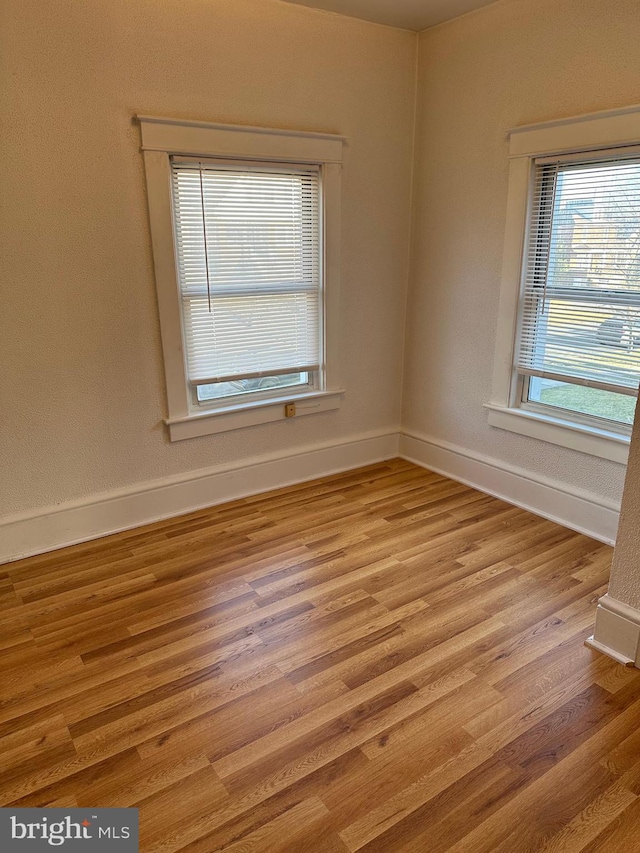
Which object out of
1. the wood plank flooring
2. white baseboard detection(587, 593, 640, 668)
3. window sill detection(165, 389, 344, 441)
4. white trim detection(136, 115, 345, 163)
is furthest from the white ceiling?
white baseboard detection(587, 593, 640, 668)

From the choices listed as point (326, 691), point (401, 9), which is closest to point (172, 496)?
point (326, 691)

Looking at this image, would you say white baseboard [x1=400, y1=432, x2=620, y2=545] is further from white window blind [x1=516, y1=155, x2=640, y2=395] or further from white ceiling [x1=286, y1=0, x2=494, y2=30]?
white ceiling [x1=286, y1=0, x2=494, y2=30]

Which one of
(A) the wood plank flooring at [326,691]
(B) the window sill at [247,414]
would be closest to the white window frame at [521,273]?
(A) the wood plank flooring at [326,691]

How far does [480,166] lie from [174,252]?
1837 millimetres

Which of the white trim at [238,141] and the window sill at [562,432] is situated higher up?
the white trim at [238,141]

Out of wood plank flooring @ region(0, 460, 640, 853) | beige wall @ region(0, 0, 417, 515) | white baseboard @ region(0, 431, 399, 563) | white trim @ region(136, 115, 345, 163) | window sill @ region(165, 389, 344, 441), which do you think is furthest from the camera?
window sill @ region(165, 389, 344, 441)

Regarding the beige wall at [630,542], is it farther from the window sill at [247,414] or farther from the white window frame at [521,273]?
the window sill at [247,414]

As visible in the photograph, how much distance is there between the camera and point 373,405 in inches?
161

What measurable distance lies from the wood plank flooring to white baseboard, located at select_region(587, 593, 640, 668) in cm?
6

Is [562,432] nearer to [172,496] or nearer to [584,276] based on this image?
[584,276]

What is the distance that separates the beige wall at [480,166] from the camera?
2.74m

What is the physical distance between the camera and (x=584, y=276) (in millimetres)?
2955

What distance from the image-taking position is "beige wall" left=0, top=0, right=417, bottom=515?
102 inches

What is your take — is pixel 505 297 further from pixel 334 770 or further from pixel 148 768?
pixel 148 768
